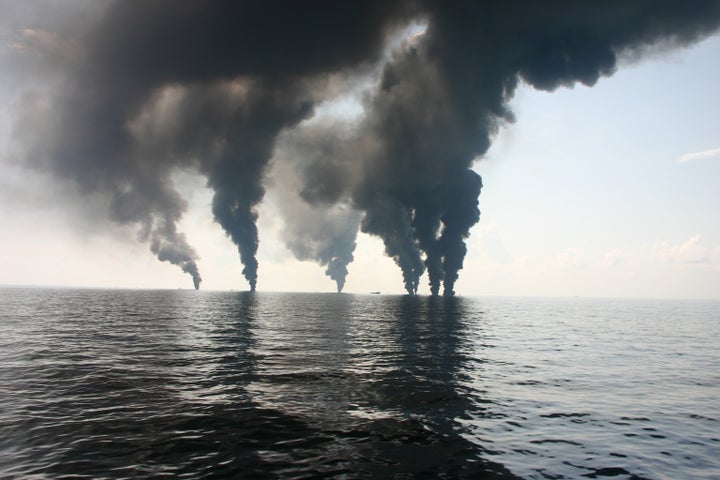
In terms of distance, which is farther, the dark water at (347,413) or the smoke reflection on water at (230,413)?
the dark water at (347,413)

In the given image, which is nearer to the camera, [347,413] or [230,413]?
[230,413]

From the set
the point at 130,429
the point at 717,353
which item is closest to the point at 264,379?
the point at 130,429

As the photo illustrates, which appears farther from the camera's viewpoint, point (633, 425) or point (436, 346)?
point (436, 346)

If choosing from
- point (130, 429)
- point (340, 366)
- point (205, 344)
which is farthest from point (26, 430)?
point (205, 344)

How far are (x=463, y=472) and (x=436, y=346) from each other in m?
28.3

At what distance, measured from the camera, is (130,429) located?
15.3 meters

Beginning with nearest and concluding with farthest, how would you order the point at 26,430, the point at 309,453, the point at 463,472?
the point at 463,472 < the point at 309,453 < the point at 26,430

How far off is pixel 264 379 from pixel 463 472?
48.0 ft

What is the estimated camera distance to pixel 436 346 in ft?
132

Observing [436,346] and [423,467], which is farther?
[436,346]

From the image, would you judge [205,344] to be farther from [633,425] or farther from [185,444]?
[633,425]

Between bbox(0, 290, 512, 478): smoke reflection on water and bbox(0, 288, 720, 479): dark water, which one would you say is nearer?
bbox(0, 290, 512, 478): smoke reflection on water

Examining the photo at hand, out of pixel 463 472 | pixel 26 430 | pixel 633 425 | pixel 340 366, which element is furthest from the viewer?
pixel 340 366

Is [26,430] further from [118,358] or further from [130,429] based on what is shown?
[118,358]
